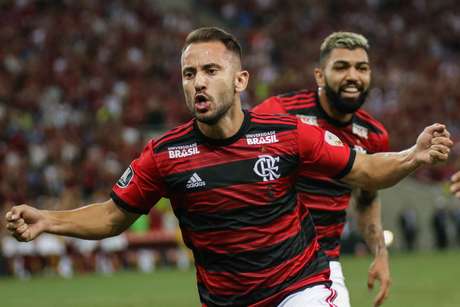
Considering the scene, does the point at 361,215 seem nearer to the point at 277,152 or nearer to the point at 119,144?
the point at 277,152

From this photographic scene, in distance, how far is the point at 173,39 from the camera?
27234mm

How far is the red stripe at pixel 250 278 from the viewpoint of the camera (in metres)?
5.48

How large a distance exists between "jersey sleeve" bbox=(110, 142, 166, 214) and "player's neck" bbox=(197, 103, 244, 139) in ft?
1.08

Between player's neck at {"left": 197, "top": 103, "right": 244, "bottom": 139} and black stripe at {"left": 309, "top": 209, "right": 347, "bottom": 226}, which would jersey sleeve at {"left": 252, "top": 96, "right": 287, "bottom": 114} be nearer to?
black stripe at {"left": 309, "top": 209, "right": 347, "bottom": 226}

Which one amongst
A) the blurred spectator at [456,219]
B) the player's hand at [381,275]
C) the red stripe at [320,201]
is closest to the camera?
the player's hand at [381,275]

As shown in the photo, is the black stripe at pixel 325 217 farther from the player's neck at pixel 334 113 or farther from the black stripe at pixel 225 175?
the black stripe at pixel 225 175

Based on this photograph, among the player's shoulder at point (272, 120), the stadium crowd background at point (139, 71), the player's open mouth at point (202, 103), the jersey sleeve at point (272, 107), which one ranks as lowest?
the player's shoulder at point (272, 120)

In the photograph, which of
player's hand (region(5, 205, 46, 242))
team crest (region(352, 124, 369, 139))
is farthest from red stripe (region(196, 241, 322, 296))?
team crest (region(352, 124, 369, 139))

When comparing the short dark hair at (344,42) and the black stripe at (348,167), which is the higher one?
the short dark hair at (344,42)

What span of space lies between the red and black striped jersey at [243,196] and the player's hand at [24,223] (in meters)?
0.47

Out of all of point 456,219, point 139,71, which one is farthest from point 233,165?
point 456,219

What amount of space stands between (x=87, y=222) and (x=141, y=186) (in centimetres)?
38

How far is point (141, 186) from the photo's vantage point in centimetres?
564

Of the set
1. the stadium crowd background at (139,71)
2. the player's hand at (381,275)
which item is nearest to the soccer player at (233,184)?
the player's hand at (381,275)
